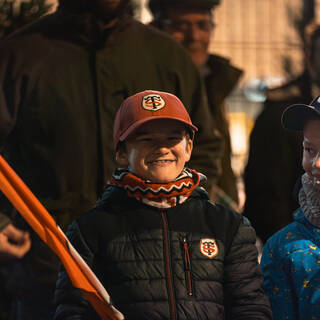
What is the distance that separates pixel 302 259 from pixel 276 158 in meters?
2.64

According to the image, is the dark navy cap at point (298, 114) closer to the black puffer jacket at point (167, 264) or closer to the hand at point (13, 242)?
the black puffer jacket at point (167, 264)

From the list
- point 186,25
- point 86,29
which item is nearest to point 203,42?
point 186,25

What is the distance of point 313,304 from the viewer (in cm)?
452

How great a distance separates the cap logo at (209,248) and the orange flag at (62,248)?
1.33ft

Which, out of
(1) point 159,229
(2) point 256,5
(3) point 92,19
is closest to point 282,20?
(2) point 256,5

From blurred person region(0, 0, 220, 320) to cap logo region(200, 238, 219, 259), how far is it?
1.41 metres

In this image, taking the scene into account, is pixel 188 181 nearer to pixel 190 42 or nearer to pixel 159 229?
pixel 159 229

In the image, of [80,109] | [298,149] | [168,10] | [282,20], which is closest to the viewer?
[80,109]

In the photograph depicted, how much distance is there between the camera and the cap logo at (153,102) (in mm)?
4453

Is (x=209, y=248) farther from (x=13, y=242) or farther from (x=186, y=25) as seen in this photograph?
(x=186, y=25)

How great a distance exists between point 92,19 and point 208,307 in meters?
2.01

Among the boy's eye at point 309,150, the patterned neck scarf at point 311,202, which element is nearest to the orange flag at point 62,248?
the patterned neck scarf at point 311,202

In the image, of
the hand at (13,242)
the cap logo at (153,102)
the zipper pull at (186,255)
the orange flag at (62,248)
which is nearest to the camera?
the orange flag at (62,248)

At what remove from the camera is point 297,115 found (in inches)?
187
